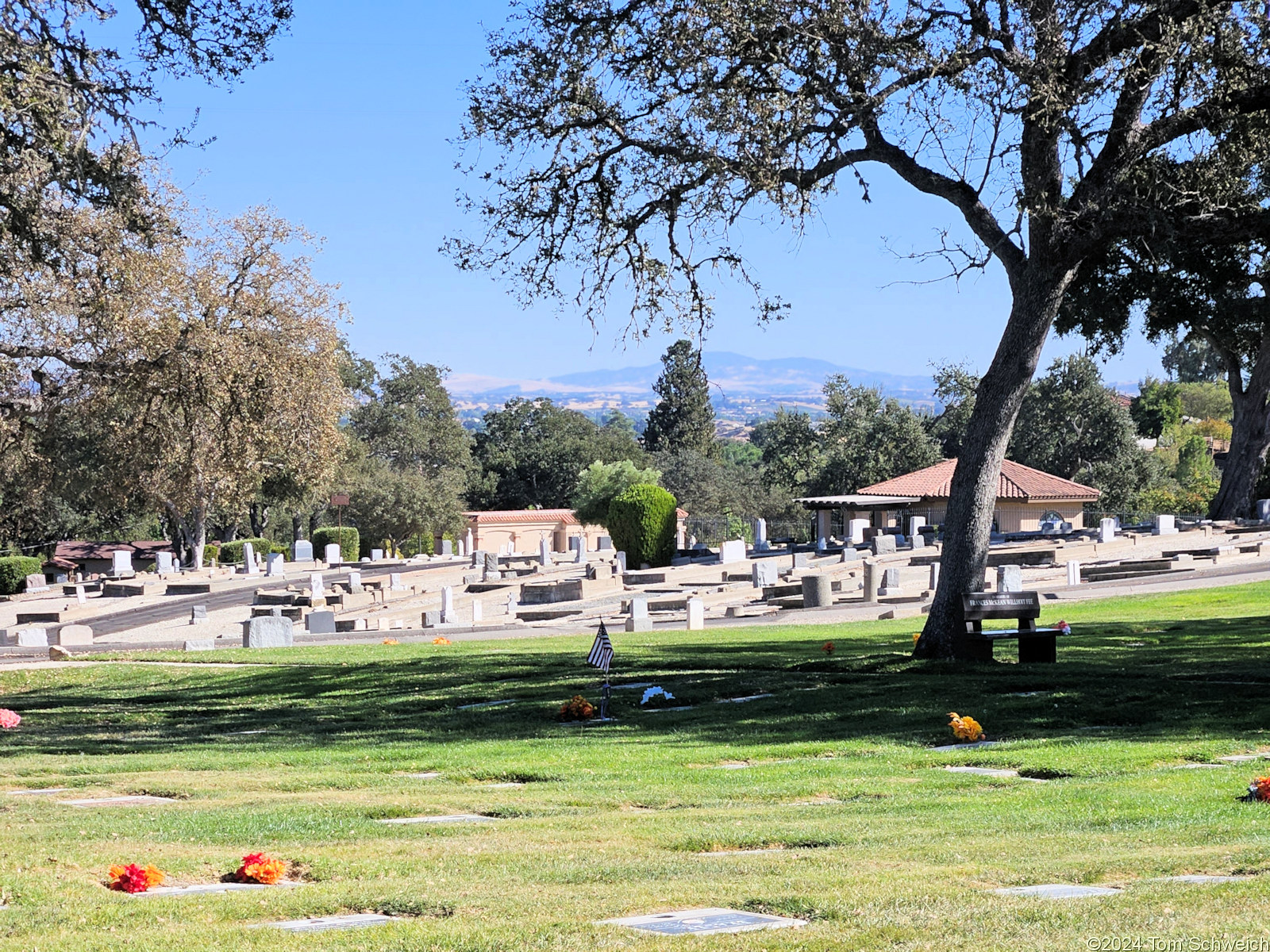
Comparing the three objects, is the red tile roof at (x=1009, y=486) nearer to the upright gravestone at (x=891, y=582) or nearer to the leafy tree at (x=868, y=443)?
the leafy tree at (x=868, y=443)

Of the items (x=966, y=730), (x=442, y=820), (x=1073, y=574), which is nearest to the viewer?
(x=442, y=820)

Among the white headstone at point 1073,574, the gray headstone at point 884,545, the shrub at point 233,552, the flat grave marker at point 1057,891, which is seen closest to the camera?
the flat grave marker at point 1057,891

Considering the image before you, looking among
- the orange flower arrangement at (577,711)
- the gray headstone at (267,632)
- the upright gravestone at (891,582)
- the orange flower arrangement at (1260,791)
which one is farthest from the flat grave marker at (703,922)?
the upright gravestone at (891,582)

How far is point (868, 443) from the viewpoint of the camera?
84.3 metres

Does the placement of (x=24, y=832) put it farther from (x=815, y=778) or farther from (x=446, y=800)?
(x=815, y=778)

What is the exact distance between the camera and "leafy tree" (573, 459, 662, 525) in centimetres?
6869

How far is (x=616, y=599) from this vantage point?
37500mm

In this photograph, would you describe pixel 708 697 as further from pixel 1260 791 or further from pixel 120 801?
pixel 1260 791

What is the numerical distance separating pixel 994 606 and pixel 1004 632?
0.43 metres

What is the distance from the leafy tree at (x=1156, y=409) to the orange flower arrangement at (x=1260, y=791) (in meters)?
103

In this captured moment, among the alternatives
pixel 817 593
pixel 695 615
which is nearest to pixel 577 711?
pixel 695 615

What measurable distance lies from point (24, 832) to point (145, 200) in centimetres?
1327

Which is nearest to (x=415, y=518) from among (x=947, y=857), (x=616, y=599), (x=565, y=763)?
(x=616, y=599)

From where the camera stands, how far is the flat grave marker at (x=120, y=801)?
31.2ft
